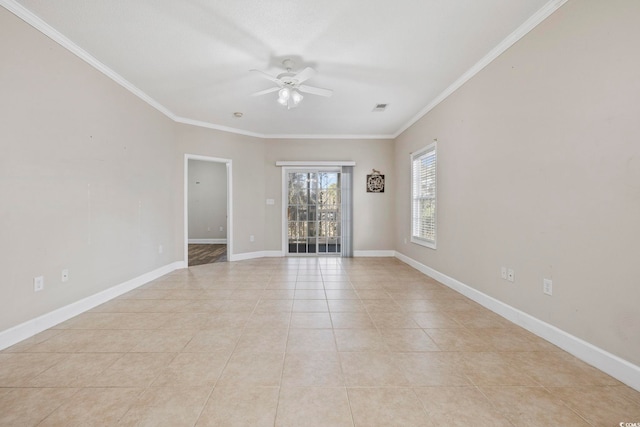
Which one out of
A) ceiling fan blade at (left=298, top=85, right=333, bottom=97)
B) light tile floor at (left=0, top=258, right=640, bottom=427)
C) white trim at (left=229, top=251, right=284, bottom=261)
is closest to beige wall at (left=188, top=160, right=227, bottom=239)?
white trim at (left=229, top=251, right=284, bottom=261)

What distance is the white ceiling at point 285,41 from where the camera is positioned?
2.27 m

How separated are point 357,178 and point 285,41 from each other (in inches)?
150

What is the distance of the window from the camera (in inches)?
175

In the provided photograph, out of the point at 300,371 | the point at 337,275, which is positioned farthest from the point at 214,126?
the point at 300,371

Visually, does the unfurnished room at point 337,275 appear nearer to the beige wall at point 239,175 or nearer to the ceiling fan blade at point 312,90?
the ceiling fan blade at point 312,90

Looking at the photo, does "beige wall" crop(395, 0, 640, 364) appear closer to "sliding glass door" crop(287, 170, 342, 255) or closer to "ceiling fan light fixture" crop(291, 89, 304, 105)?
"ceiling fan light fixture" crop(291, 89, 304, 105)

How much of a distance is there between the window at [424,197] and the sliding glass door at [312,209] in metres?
1.77

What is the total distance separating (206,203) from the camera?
344 inches

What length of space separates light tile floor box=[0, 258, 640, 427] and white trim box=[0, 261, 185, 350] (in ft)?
0.26

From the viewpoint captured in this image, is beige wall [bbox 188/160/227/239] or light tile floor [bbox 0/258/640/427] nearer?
light tile floor [bbox 0/258/640/427]

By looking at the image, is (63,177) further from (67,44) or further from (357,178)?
(357,178)

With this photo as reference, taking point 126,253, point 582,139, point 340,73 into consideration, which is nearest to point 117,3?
point 340,73

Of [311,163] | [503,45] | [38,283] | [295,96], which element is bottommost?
[38,283]

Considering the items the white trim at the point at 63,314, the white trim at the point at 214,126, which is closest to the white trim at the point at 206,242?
the white trim at the point at 214,126
